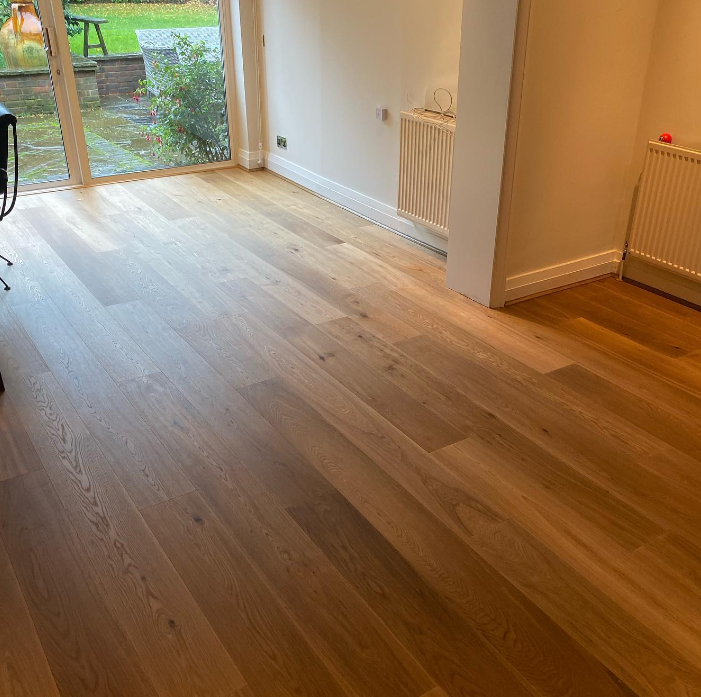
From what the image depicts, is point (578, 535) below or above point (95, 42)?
below

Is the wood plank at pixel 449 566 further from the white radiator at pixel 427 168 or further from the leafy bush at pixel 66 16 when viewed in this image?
the leafy bush at pixel 66 16

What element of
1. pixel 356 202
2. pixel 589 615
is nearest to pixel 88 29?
pixel 356 202

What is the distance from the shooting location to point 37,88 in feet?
15.7

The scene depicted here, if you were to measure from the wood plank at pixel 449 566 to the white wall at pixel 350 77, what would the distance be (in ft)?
7.11

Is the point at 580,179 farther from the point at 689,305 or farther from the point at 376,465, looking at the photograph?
the point at 376,465

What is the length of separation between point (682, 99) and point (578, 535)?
85.1 inches

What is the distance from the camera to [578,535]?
2035 mm

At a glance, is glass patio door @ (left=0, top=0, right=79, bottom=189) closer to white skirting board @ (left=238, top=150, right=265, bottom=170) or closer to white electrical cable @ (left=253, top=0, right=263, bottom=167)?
white skirting board @ (left=238, top=150, right=265, bottom=170)

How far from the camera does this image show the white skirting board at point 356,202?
418 centimetres

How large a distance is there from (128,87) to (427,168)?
2.48 meters


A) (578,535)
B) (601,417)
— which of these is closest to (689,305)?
(601,417)

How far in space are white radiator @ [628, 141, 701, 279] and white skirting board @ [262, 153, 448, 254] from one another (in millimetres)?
1039

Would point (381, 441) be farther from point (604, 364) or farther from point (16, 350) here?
point (16, 350)

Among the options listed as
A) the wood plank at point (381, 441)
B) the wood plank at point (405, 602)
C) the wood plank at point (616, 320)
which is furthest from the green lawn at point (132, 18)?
the wood plank at point (405, 602)
